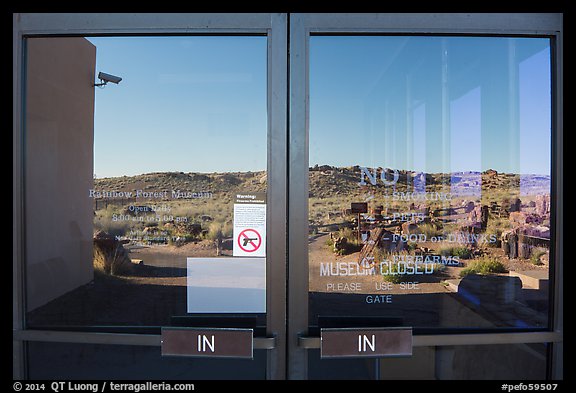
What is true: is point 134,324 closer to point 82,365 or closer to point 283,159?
point 82,365

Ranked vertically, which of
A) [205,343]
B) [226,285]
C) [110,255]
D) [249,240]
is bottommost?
[205,343]

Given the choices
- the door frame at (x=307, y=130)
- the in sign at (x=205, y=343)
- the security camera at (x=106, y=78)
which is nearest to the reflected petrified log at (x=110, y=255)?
the in sign at (x=205, y=343)

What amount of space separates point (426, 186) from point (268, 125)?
1.07m

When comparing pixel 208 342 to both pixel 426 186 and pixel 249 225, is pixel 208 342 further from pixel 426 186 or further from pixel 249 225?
pixel 426 186

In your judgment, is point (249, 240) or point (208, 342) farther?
point (249, 240)

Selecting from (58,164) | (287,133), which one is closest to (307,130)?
(287,133)

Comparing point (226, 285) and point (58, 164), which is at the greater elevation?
point (58, 164)

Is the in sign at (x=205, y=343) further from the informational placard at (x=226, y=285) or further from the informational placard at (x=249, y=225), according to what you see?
the informational placard at (x=249, y=225)

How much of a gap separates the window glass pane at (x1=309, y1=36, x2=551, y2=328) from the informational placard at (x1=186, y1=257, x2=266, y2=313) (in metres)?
0.34

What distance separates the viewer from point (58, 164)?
260cm

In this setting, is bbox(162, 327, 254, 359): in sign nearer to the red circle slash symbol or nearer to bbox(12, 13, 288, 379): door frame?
bbox(12, 13, 288, 379): door frame

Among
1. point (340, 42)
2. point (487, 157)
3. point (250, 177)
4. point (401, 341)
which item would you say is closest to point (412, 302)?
point (401, 341)

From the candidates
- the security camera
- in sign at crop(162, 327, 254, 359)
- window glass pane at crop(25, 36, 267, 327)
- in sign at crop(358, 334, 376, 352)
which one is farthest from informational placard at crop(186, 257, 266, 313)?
the security camera

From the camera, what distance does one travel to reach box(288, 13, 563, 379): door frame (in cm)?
238
